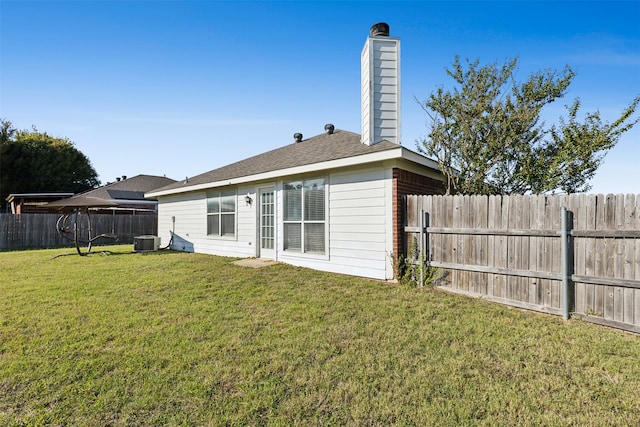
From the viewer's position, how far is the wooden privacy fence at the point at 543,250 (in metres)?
3.69

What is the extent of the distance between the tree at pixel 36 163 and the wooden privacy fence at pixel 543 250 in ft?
112

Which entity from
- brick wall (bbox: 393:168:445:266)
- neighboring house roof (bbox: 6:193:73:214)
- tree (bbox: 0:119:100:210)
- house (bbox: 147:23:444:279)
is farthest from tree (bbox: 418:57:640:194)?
tree (bbox: 0:119:100:210)

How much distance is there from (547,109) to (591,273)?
670 centimetres

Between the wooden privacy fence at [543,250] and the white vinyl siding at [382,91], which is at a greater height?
the white vinyl siding at [382,91]

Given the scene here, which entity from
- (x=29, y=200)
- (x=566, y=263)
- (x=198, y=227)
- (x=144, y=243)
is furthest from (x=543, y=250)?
(x=29, y=200)

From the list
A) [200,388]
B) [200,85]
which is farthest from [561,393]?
[200,85]

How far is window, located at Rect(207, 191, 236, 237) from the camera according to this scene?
9.70 m

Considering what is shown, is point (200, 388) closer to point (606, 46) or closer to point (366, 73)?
point (366, 73)

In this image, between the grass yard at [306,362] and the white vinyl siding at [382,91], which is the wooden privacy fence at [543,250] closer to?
the grass yard at [306,362]

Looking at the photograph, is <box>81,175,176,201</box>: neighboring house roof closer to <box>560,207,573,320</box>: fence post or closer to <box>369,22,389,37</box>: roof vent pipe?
<box>369,22,389,37</box>: roof vent pipe

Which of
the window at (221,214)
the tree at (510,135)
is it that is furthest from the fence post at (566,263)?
the window at (221,214)

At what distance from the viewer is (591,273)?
3.89 meters

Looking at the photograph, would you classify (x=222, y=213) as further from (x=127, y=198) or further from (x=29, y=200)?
(x=29, y=200)

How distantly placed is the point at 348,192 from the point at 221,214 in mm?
5387
